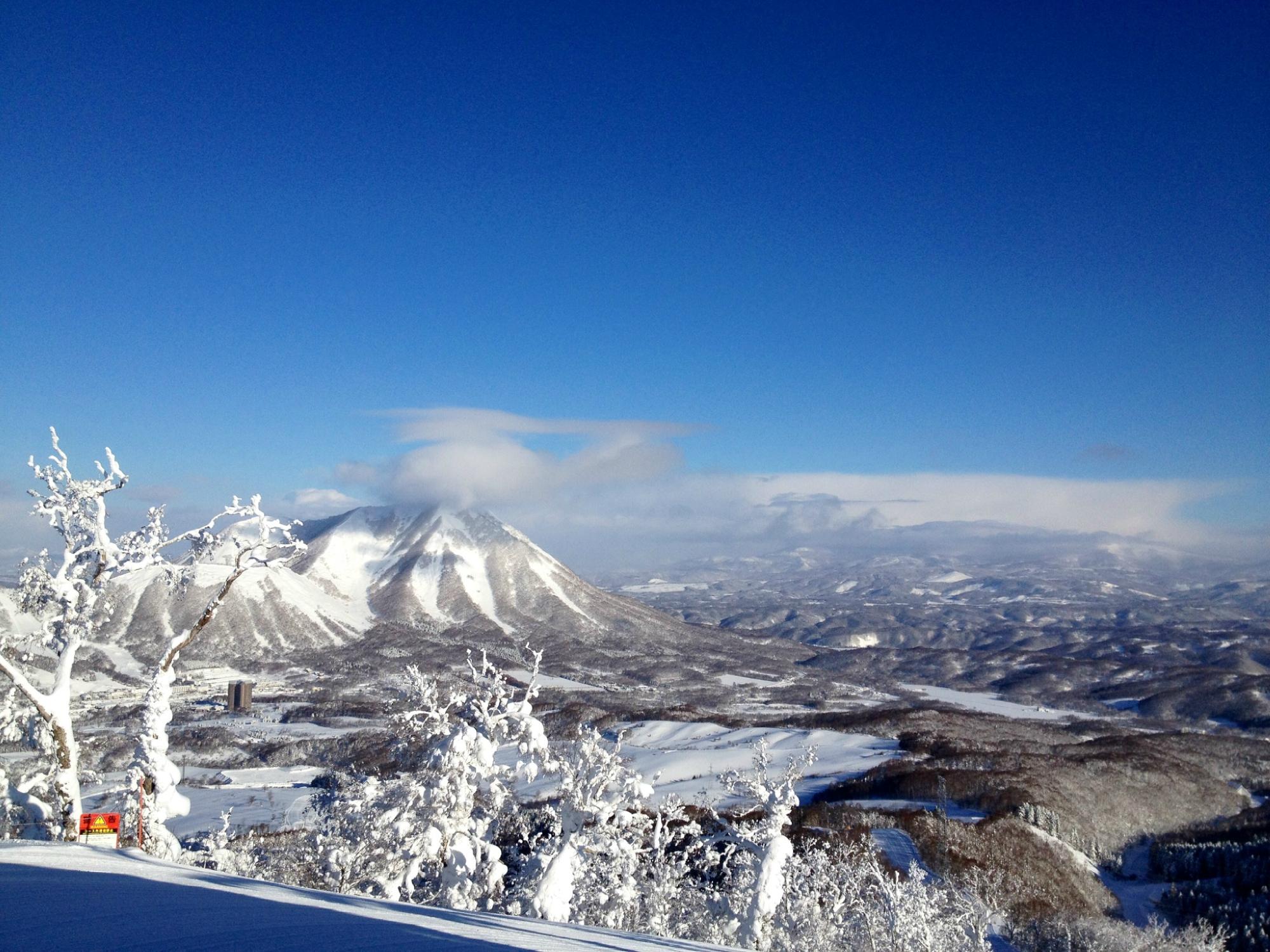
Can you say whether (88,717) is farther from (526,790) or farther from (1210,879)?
(1210,879)

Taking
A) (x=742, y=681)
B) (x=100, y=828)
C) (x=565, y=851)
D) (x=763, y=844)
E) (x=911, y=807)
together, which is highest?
(x=100, y=828)

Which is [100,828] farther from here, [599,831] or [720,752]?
[720,752]

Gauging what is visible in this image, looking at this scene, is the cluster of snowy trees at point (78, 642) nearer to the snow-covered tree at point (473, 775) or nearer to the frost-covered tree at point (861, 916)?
the snow-covered tree at point (473, 775)

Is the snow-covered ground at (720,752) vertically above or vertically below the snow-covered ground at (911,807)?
below

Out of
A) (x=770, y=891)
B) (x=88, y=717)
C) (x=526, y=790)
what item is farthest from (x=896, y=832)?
(x=88, y=717)

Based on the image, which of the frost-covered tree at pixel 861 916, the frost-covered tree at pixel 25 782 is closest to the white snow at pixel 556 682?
the frost-covered tree at pixel 861 916

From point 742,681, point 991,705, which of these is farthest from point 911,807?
point 742,681

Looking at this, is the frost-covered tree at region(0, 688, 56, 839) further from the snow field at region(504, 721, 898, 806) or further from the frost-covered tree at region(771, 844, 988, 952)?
the snow field at region(504, 721, 898, 806)
